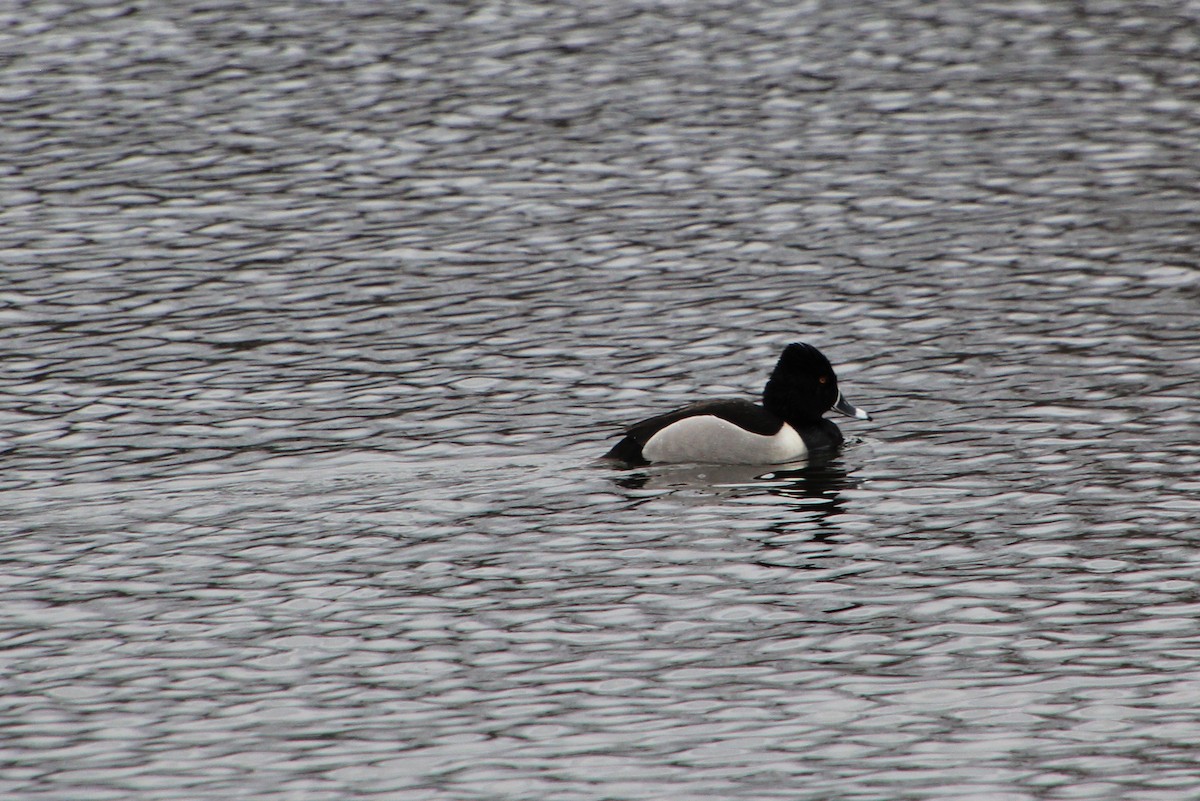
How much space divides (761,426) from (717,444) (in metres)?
0.48

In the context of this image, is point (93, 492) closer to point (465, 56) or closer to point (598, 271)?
point (598, 271)

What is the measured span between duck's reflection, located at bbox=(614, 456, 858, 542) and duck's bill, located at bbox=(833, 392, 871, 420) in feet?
1.62

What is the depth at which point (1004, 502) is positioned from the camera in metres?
15.7

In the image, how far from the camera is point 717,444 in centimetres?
1716

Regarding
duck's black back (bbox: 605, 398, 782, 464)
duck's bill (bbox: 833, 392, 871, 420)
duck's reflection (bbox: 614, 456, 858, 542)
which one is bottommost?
duck's reflection (bbox: 614, 456, 858, 542)

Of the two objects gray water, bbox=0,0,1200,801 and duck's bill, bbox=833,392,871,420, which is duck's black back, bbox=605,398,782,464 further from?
duck's bill, bbox=833,392,871,420

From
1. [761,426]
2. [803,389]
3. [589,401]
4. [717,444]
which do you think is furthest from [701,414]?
[589,401]

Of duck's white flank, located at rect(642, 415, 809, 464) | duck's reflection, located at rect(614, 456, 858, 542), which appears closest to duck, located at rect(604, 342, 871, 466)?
duck's white flank, located at rect(642, 415, 809, 464)

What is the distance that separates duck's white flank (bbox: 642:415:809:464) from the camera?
16969mm

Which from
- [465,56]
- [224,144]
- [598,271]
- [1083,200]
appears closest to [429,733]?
[598,271]

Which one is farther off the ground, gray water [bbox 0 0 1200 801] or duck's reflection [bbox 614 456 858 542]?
gray water [bbox 0 0 1200 801]

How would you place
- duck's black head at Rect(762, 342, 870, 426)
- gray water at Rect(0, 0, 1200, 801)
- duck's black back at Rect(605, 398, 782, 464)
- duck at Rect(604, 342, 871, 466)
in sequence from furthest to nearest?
duck's black head at Rect(762, 342, 870, 426) < duck at Rect(604, 342, 871, 466) < duck's black back at Rect(605, 398, 782, 464) < gray water at Rect(0, 0, 1200, 801)

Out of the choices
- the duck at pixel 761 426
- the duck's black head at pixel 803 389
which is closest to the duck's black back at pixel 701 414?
the duck at pixel 761 426

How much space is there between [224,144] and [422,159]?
3191mm
